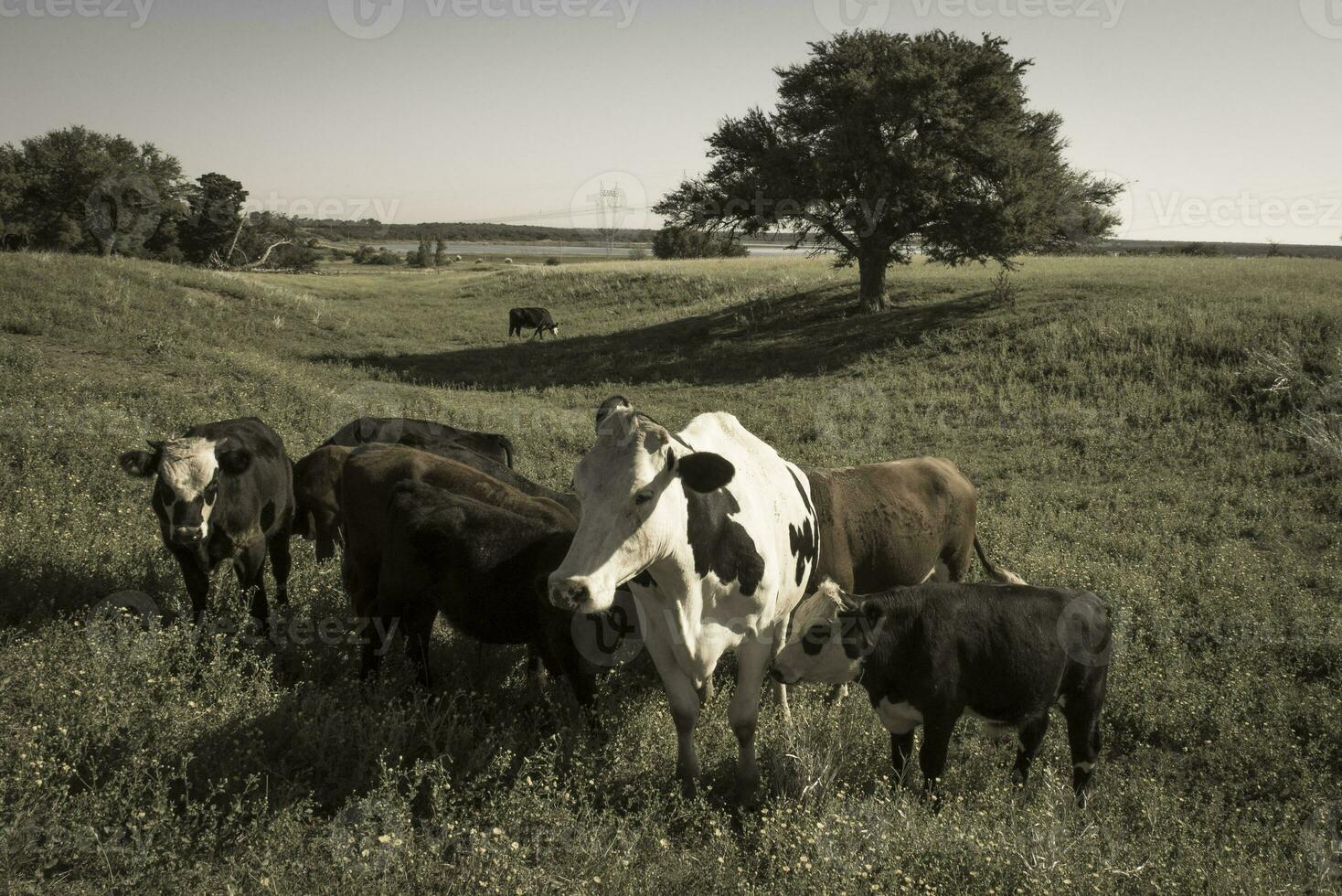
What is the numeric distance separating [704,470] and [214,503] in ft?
15.5

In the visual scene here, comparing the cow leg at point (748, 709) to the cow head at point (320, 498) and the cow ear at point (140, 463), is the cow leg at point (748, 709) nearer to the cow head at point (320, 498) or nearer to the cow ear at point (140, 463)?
the cow ear at point (140, 463)

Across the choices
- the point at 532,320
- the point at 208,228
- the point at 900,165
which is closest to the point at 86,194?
the point at 208,228

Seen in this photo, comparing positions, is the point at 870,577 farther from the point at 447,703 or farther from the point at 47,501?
the point at 47,501

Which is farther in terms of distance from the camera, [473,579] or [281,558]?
[281,558]

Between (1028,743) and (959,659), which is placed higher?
(959,659)

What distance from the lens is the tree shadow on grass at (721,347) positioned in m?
24.9

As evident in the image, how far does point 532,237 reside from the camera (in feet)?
520

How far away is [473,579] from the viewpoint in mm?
6039

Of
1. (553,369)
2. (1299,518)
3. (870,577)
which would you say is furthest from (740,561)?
(553,369)

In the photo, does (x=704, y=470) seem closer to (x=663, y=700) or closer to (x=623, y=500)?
(x=623, y=500)

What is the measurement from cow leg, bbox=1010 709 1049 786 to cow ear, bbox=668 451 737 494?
2.77 meters

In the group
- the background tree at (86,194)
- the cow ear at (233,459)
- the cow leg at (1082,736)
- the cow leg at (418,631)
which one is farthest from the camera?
the background tree at (86,194)

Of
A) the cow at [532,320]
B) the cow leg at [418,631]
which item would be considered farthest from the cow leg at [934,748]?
the cow at [532,320]

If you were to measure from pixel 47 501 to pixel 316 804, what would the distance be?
6.98 metres
